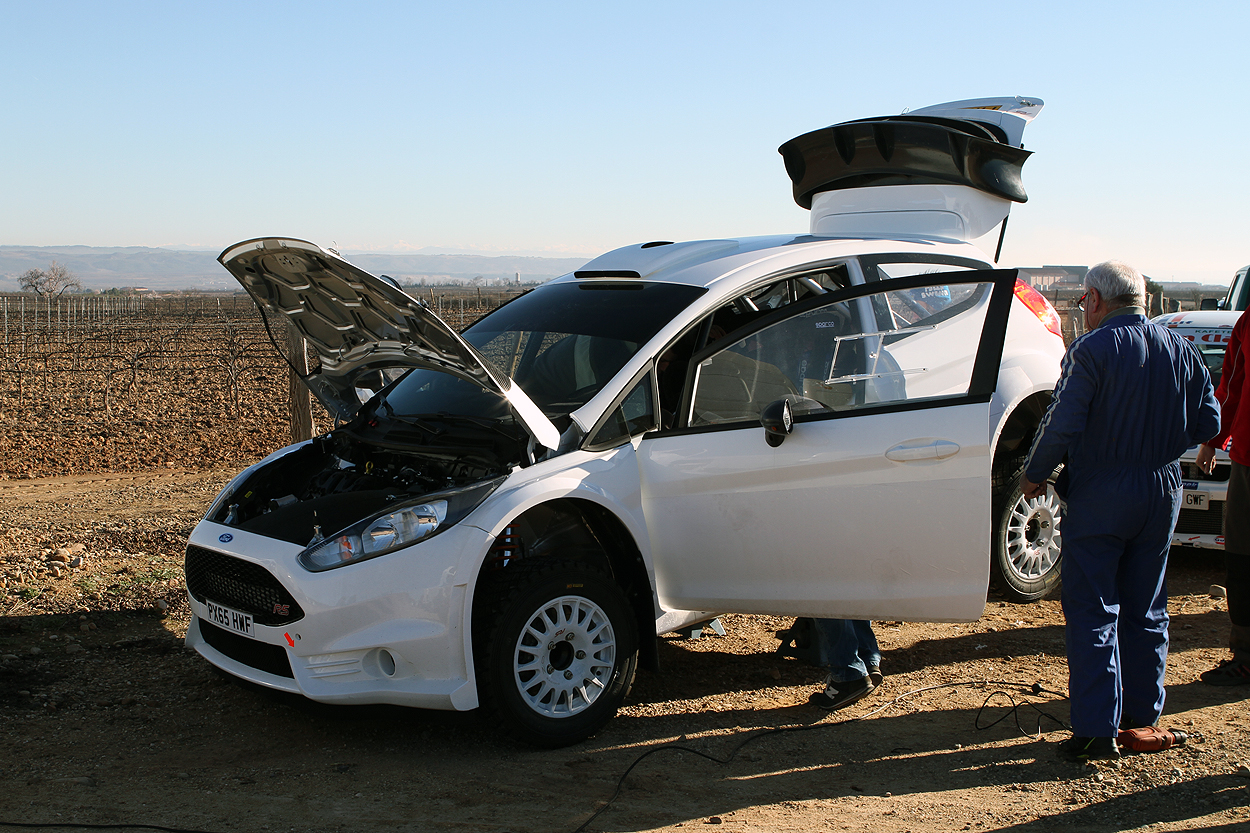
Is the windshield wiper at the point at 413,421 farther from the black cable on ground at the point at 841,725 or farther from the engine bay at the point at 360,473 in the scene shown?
the black cable on ground at the point at 841,725

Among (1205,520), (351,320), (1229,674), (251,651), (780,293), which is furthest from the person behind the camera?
(1205,520)

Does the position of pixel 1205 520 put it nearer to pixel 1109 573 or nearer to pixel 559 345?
pixel 1109 573

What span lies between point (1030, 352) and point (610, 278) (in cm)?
243

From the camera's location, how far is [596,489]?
4012 millimetres

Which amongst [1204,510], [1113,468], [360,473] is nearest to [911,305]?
[1113,468]

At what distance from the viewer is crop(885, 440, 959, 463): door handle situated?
13.1 feet

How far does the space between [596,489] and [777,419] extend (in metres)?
0.77

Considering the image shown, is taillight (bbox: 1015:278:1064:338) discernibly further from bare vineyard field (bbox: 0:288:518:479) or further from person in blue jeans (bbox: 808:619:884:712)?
bare vineyard field (bbox: 0:288:518:479)

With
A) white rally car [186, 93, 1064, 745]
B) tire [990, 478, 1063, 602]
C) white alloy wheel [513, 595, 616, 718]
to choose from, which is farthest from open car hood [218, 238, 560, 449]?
tire [990, 478, 1063, 602]

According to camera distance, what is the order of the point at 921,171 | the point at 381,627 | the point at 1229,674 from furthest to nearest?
the point at 921,171, the point at 1229,674, the point at 381,627

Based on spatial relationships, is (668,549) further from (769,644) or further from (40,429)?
(40,429)

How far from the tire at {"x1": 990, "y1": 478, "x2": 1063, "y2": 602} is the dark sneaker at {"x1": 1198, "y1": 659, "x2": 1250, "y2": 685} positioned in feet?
3.87

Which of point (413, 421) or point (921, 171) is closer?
point (413, 421)

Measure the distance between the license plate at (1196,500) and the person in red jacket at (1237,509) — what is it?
69.0 inches
